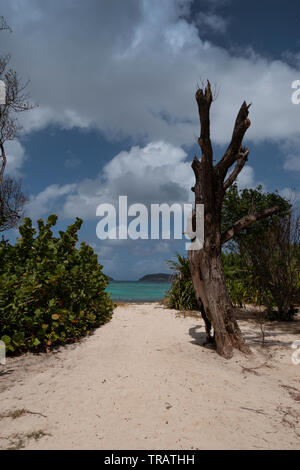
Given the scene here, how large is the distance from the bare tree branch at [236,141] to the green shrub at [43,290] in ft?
9.39

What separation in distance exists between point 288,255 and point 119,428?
20.7 feet

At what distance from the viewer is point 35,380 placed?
3.48 meters

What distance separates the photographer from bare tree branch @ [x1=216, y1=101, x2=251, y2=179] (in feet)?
14.6

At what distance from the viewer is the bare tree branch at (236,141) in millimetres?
4438

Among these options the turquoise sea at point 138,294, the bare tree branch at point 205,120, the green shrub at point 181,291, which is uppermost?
the bare tree branch at point 205,120

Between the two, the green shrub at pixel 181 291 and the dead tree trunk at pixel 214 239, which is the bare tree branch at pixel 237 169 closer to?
the dead tree trunk at pixel 214 239

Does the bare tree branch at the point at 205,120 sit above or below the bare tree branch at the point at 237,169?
above

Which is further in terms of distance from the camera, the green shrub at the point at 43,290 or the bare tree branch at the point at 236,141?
Answer: the bare tree branch at the point at 236,141

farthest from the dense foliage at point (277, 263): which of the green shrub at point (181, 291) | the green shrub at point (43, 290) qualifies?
the green shrub at point (43, 290)

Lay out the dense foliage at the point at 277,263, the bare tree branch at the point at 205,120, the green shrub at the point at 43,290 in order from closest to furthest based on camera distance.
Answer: the green shrub at the point at 43,290
the bare tree branch at the point at 205,120
the dense foliage at the point at 277,263

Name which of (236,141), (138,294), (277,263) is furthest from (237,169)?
(138,294)

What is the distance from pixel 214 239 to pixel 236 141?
1.51 m
